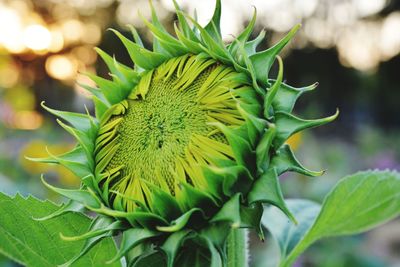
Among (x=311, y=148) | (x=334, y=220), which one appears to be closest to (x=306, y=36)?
(x=311, y=148)

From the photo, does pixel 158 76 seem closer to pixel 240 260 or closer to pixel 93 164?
pixel 93 164

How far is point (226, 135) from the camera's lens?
107cm

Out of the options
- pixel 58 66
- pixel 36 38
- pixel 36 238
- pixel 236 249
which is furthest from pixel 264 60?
pixel 58 66

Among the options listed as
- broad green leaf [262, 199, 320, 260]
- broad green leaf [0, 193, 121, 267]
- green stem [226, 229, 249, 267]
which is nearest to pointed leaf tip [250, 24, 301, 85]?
green stem [226, 229, 249, 267]

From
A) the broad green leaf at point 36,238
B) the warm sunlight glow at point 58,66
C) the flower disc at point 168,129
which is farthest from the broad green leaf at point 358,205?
the warm sunlight glow at point 58,66

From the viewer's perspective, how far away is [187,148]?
1.10 m

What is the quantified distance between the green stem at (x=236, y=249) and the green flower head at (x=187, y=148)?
3.3 inches

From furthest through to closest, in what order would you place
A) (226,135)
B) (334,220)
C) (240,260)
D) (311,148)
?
1. (311,148)
2. (334,220)
3. (240,260)
4. (226,135)

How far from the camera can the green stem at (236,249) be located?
115cm

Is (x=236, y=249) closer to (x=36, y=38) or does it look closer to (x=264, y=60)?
(x=264, y=60)

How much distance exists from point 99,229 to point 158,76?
33 centimetres

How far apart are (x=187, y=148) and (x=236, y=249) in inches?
8.5

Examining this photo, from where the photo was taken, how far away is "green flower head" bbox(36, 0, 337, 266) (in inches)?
41.9

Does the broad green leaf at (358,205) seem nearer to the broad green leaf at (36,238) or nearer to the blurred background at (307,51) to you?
the broad green leaf at (36,238)
